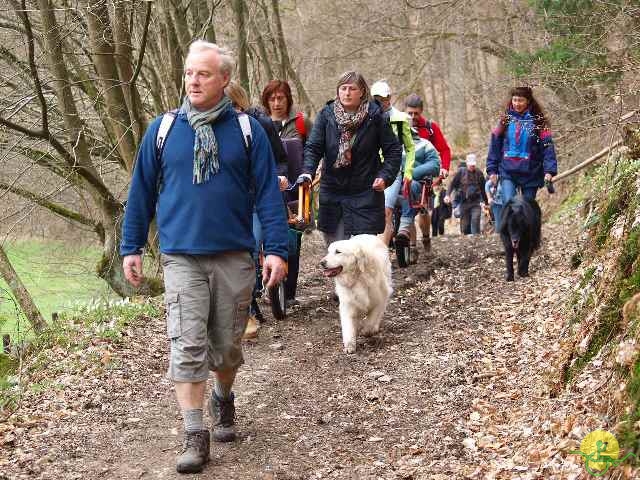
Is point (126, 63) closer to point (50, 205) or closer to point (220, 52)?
point (50, 205)

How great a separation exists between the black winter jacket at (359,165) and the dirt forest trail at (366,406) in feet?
3.95

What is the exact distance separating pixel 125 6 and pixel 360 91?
4.84 metres

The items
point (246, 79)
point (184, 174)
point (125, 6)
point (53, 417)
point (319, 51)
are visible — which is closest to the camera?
point (184, 174)

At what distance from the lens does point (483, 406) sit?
17.8ft

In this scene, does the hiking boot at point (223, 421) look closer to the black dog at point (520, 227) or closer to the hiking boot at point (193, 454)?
the hiking boot at point (193, 454)

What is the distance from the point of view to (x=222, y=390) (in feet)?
16.8

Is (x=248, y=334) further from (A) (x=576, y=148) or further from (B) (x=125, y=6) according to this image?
(A) (x=576, y=148)

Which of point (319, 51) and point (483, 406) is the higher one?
point (319, 51)

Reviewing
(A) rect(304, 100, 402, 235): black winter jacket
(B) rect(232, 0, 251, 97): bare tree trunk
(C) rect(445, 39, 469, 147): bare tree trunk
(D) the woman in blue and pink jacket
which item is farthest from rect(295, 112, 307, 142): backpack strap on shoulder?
(C) rect(445, 39, 469, 147): bare tree trunk

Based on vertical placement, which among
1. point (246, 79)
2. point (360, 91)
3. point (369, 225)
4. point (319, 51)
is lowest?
point (369, 225)

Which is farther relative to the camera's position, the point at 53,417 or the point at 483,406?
the point at 53,417

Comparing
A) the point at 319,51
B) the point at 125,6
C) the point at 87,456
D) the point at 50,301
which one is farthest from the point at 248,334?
the point at 319,51

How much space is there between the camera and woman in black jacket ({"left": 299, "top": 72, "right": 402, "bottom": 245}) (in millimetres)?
7645

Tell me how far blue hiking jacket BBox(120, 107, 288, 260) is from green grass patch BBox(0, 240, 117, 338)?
7990 mm
